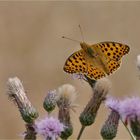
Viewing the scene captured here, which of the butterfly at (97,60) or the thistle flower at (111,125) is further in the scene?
the butterfly at (97,60)

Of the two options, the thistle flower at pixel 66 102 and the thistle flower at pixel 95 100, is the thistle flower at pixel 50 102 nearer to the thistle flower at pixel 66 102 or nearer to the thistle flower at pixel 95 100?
the thistle flower at pixel 66 102

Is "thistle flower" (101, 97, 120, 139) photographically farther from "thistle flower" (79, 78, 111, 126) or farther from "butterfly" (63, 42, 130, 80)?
"butterfly" (63, 42, 130, 80)

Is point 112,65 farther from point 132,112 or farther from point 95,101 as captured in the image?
point 132,112

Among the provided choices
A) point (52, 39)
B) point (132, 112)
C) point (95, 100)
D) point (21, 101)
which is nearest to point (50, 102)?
point (21, 101)

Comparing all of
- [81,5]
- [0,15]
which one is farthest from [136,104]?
[81,5]

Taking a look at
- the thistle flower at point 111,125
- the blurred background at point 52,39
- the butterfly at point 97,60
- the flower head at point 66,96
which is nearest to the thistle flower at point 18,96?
the flower head at point 66,96

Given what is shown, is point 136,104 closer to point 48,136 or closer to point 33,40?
point 48,136

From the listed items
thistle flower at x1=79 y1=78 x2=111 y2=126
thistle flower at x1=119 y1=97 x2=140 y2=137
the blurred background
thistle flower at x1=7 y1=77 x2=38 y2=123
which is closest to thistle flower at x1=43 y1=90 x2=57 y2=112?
thistle flower at x1=7 y1=77 x2=38 y2=123
